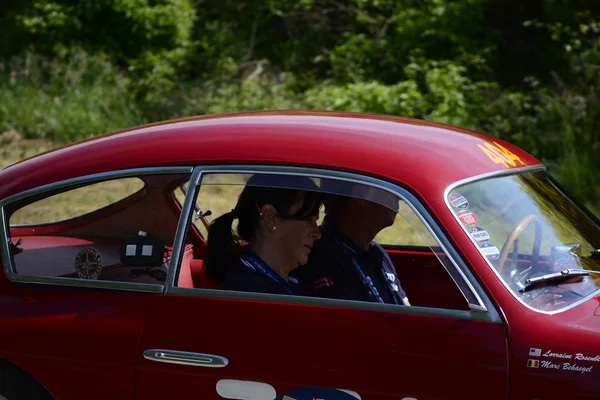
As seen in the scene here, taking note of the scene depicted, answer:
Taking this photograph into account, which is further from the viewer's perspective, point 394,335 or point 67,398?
point 67,398

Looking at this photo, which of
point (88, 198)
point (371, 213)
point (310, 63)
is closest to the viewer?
point (371, 213)

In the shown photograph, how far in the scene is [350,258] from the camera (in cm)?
362

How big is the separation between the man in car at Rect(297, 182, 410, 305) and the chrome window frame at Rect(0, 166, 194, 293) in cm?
63

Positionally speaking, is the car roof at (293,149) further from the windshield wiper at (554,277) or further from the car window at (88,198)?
the windshield wiper at (554,277)

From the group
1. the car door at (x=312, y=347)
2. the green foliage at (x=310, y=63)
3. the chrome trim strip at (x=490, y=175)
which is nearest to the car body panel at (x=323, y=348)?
the car door at (x=312, y=347)

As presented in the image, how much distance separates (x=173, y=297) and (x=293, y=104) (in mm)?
10294

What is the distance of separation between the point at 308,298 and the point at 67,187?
106 cm

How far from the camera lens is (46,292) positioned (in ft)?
11.1

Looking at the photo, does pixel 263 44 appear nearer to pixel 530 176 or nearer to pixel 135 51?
pixel 135 51

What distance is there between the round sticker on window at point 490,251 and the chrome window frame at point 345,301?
0.09 meters

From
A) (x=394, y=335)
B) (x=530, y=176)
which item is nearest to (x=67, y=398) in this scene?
(x=394, y=335)

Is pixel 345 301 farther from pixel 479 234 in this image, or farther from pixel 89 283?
pixel 89 283

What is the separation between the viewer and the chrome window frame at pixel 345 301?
114 inches

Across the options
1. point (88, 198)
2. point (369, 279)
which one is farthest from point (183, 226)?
point (88, 198)
